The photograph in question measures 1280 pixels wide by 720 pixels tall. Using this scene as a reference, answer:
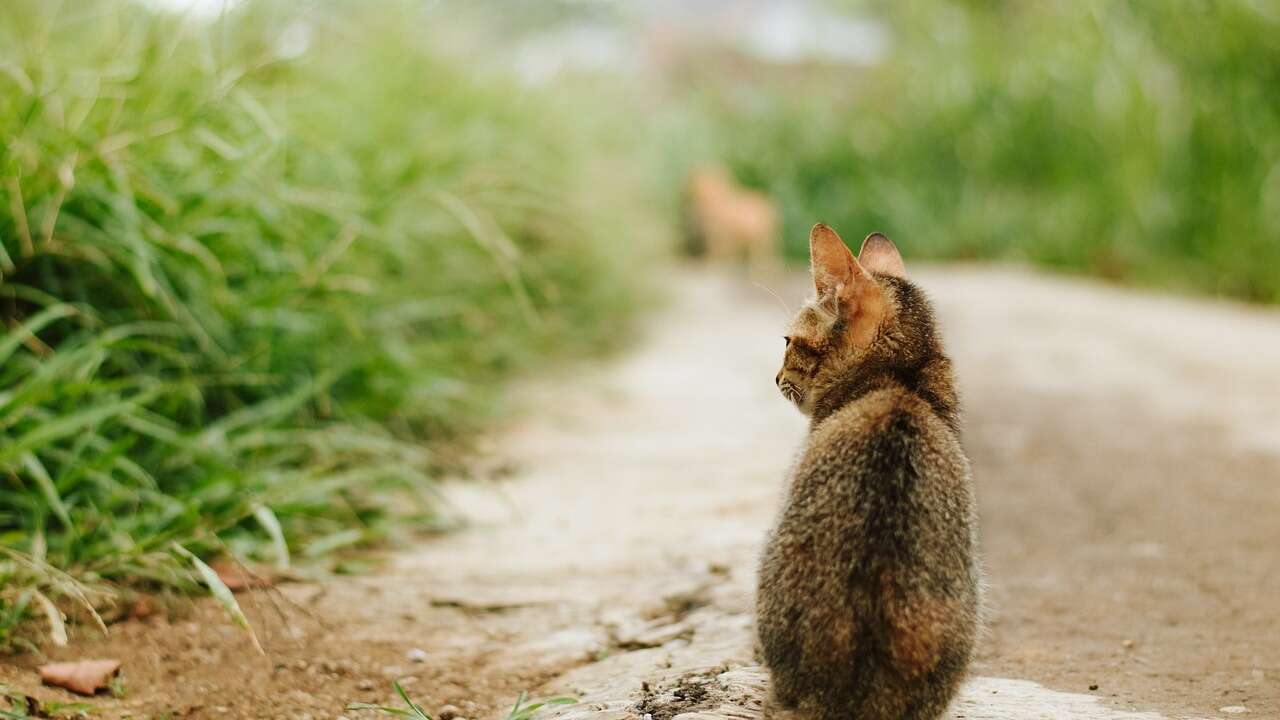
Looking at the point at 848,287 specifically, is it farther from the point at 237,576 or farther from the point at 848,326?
the point at 237,576

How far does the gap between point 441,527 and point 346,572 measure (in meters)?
0.50

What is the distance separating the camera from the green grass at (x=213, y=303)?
9.31 ft

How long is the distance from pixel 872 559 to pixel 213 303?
2.40 m

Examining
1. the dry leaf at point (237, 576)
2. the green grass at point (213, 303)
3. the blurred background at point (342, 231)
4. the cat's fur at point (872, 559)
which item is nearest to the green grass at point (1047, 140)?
the blurred background at point (342, 231)

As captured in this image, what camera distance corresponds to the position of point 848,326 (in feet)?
6.54

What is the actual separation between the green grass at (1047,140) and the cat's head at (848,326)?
7.20m

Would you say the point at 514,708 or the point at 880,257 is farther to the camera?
the point at 880,257

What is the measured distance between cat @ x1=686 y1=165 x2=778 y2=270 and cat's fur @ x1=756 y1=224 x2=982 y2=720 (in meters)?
8.86

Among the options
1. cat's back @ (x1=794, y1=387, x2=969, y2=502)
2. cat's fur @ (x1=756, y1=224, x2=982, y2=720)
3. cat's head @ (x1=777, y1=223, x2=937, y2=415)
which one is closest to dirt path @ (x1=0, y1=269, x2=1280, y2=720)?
cat's fur @ (x1=756, y1=224, x2=982, y2=720)

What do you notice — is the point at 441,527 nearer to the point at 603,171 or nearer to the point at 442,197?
the point at 442,197

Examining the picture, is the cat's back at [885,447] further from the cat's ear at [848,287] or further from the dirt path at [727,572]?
the dirt path at [727,572]

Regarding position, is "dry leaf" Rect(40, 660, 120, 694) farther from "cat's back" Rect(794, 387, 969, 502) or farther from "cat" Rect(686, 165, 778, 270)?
"cat" Rect(686, 165, 778, 270)

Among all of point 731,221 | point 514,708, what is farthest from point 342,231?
point 731,221

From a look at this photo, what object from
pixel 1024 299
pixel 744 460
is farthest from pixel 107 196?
Result: pixel 1024 299
